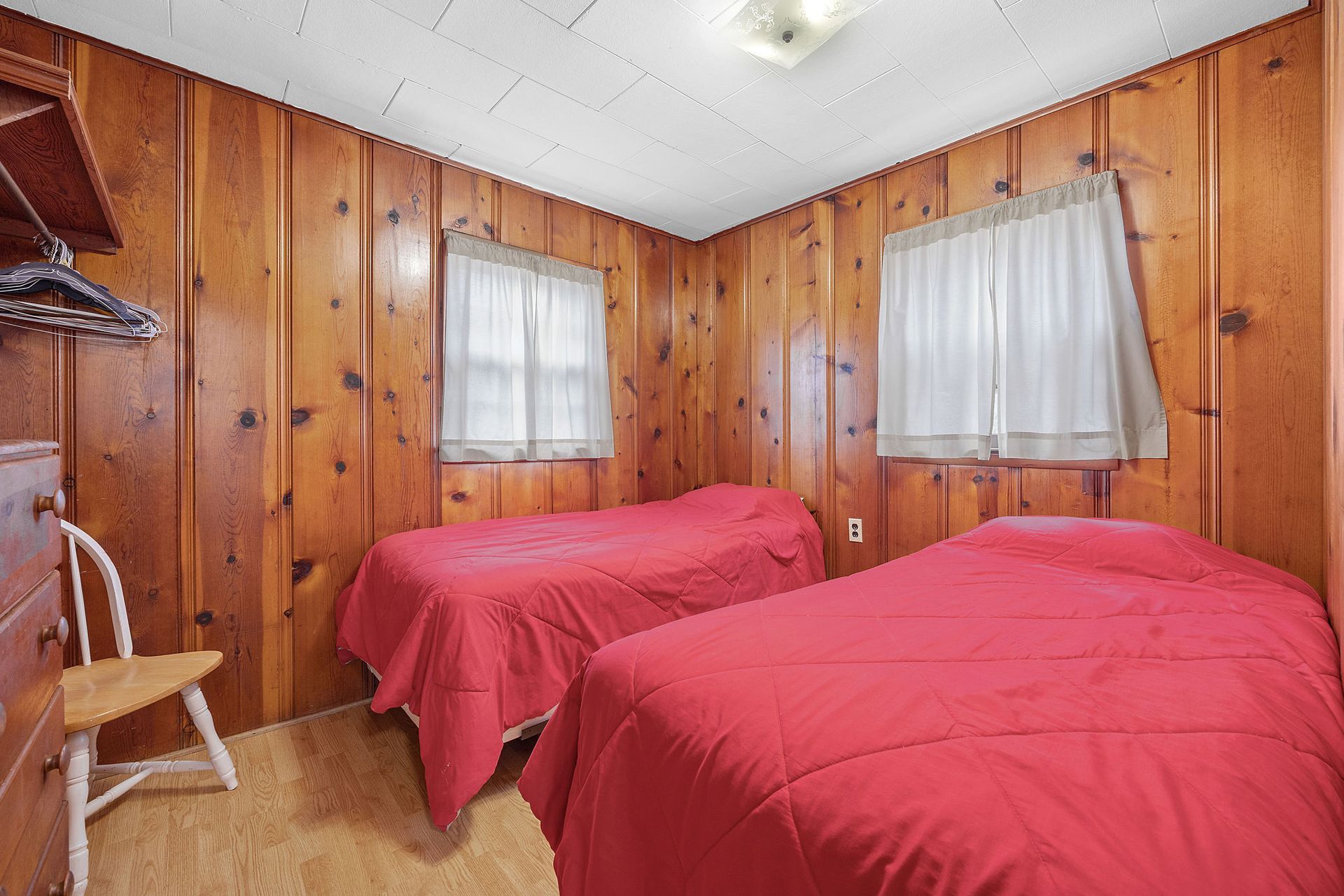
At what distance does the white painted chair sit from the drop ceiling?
1591 mm

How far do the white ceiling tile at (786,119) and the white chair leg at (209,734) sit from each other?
8.68ft

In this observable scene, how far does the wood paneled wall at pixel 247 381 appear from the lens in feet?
6.05

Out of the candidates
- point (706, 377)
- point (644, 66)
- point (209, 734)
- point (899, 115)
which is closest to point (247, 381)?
point (209, 734)

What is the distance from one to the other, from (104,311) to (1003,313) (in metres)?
3.18


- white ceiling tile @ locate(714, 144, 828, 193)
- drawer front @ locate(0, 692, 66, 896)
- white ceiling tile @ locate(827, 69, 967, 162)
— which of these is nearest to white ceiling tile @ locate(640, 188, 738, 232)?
white ceiling tile @ locate(714, 144, 828, 193)

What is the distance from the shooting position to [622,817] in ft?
3.06

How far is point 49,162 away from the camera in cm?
139

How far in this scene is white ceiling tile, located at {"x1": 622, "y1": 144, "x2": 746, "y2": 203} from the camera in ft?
8.45

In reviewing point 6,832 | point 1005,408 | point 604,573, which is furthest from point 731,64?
point 6,832

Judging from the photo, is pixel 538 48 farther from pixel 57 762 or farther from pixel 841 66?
pixel 57 762

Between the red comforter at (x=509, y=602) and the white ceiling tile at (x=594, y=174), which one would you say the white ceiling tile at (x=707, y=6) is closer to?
the white ceiling tile at (x=594, y=174)

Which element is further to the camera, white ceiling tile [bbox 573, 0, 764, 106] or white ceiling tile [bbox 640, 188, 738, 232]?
white ceiling tile [bbox 640, 188, 738, 232]

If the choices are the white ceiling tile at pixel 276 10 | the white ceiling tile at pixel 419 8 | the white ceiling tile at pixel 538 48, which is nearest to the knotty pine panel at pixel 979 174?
the white ceiling tile at pixel 538 48

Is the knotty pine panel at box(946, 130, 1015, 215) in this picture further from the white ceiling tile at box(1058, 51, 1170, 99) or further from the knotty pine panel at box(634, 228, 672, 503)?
the knotty pine panel at box(634, 228, 672, 503)
